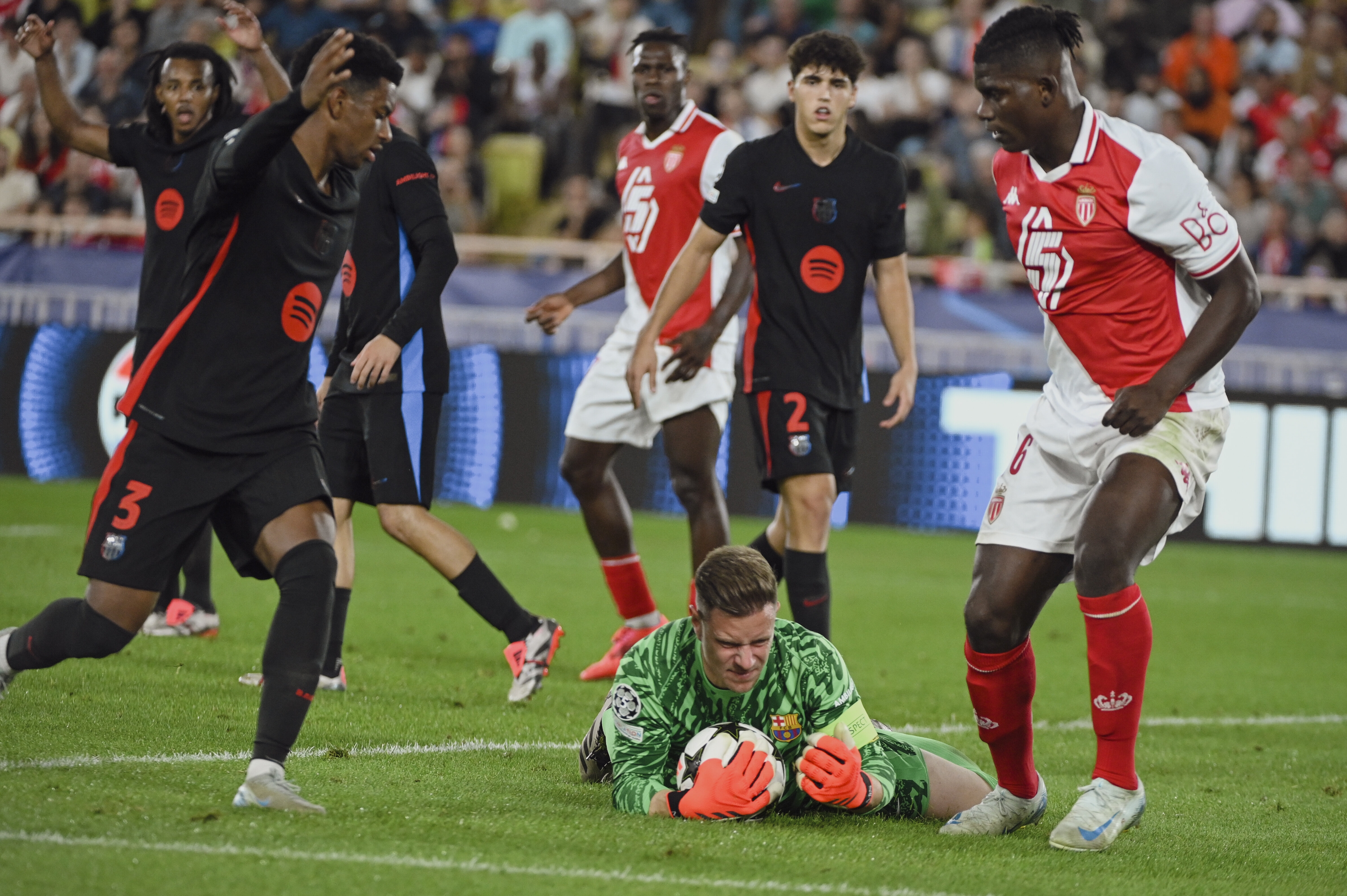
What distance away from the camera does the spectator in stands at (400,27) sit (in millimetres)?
17422

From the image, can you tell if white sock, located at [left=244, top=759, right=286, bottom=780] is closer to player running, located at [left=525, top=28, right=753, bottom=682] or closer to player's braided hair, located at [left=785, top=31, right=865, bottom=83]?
player running, located at [left=525, top=28, right=753, bottom=682]

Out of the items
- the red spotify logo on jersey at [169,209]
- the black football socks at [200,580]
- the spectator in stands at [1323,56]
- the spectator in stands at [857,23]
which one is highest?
the spectator in stands at [857,23]

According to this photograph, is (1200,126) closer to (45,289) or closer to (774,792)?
(45,289)

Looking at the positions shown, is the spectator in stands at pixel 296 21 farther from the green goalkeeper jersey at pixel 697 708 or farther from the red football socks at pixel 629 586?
the green goalkeeper jersey at pixel 697 708

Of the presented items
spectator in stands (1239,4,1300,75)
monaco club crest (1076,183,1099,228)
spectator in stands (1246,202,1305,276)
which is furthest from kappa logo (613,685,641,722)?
spectator in stands (1239,4,1300,75)

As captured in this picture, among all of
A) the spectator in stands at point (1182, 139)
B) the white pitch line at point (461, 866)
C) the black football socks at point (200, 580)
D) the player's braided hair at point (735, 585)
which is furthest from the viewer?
the spectator in stands at point (1182, 139)

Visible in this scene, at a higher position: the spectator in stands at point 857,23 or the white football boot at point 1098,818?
the spectator in stands at point 857,23

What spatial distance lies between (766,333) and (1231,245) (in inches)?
95.8

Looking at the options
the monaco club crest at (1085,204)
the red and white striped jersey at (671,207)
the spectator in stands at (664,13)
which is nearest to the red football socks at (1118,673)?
the monaco club crest at (1085,204)

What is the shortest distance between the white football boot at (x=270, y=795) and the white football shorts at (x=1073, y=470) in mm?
1872

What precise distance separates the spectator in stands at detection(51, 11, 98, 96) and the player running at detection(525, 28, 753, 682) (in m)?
11.1

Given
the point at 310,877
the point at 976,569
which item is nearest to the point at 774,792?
the point at 976,569

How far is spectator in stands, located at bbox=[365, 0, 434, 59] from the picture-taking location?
17.4 m

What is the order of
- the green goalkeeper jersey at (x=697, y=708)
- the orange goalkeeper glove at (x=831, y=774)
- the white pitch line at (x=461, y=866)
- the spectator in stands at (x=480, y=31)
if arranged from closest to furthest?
1. the white pitch line at (x=461, y=866)
2. the orange goalkeeper glove at (x=831, y=774)
3. the green goalkeeper jersey at (x=697, y=708)
4. the spectator in stands at (x=480, y=31)
